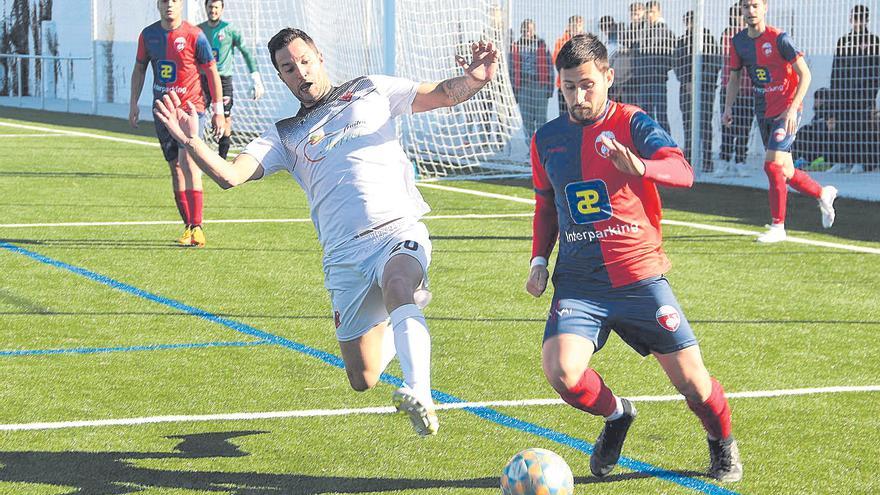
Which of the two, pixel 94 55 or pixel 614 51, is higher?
pixel 614 51

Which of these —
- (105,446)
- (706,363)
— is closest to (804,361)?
(706,363)

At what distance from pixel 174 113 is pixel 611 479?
2.22 m

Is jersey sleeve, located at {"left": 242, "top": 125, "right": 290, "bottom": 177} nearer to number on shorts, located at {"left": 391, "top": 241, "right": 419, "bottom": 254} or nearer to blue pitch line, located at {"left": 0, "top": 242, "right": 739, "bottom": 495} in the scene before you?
number on shorts, located at {"left": 391, "top": 241, "right": 419, "bottom": 254}

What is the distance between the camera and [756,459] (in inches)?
211

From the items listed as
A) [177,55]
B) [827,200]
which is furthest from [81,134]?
[827,200]

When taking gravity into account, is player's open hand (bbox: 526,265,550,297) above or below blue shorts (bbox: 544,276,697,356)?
above

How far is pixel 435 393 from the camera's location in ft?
21.2

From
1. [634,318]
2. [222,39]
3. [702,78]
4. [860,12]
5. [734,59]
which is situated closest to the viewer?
[634,318]

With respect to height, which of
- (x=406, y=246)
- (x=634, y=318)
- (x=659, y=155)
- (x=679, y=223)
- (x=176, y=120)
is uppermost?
(x=176, y=120)

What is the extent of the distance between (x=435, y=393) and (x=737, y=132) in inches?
475

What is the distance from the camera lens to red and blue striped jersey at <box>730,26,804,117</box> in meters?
11.2

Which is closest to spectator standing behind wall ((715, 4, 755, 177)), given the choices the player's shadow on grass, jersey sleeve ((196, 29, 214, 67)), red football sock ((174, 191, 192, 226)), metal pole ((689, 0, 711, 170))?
metal pole ((689, 0, 711, 170))

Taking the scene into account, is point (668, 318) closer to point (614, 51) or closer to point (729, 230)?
point (729, 230)

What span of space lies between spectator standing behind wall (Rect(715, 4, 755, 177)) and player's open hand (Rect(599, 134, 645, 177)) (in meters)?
12.7
